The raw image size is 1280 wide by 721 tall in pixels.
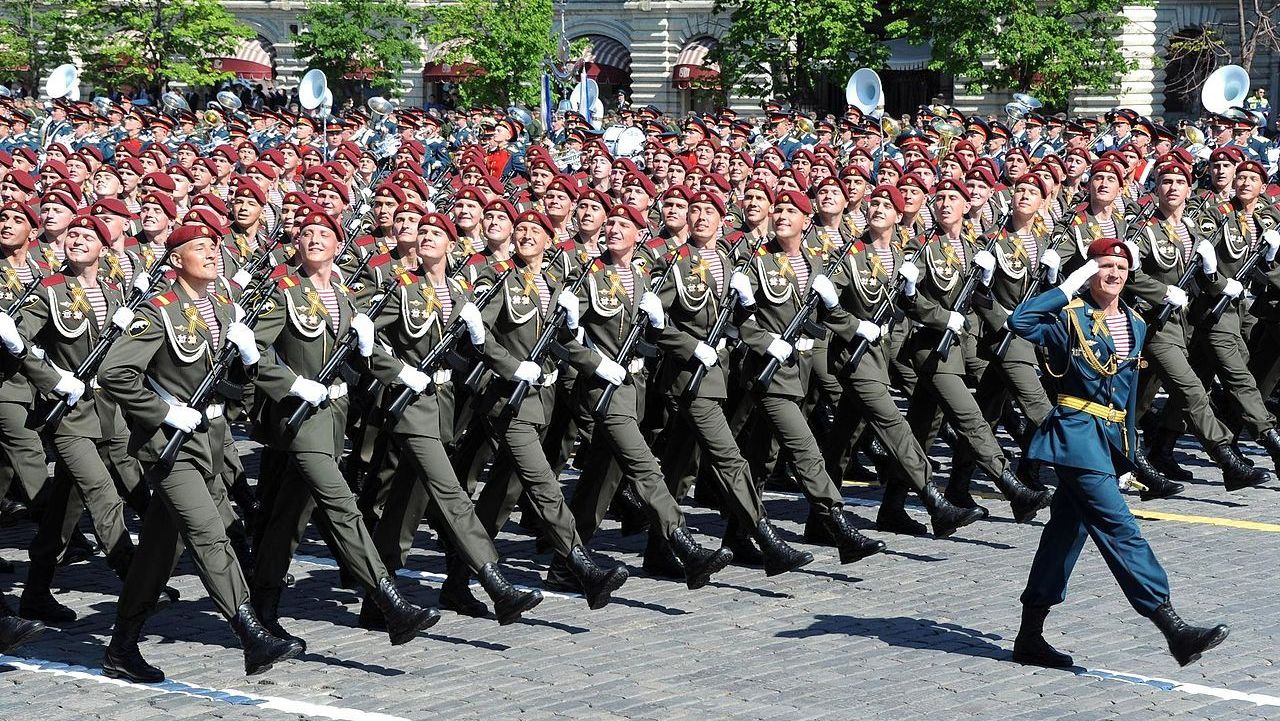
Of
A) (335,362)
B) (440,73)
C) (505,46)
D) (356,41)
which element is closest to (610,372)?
(335,362)

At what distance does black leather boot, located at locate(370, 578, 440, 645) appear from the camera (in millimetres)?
7699

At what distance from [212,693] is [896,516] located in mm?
3934

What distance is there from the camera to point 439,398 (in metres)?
8.42

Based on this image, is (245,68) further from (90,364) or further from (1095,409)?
(1095,409)

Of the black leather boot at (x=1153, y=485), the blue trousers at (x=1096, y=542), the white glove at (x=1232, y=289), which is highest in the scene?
the white glove at (x=1232, y=289)

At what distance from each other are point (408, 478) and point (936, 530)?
268 cm

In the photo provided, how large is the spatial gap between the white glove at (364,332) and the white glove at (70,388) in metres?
1.23

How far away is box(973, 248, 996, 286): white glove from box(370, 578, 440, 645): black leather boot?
3.97m

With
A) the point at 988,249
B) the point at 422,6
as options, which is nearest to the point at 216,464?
the point at 988,249

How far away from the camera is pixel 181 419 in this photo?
7395 mm

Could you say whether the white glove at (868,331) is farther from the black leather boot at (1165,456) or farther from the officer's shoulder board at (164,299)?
the officer's shoulder board at (164,299)

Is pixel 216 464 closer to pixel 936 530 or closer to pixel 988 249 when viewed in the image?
pixel 936 530

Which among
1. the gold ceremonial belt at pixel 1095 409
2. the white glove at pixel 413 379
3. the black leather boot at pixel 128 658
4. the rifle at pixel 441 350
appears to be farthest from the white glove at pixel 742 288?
the black leather boot at pixel 128 658

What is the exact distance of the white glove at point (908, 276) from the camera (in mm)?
10008
